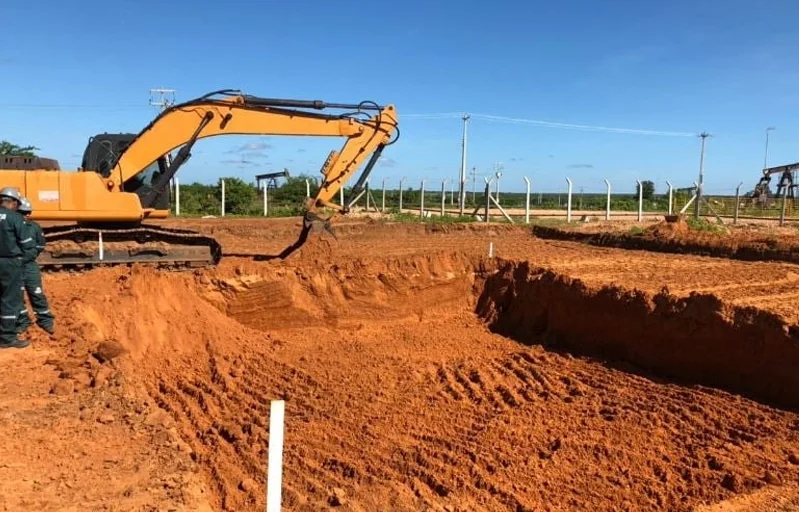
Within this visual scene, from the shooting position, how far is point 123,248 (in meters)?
10.3

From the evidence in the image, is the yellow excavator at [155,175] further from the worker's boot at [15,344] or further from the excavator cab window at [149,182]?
the worker's boot at [15,344]

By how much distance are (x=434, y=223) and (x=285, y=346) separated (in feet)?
41.8

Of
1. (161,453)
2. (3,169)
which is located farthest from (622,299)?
(3,169)

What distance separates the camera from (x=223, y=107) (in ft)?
34.3

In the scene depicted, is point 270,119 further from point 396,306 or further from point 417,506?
point 417,506

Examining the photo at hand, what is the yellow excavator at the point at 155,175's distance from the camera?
9.75m

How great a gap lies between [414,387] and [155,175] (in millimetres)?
6691

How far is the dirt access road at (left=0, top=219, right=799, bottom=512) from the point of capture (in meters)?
4.38

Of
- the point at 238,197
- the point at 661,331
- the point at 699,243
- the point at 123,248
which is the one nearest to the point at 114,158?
the point at 123,248

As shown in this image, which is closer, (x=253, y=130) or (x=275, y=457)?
(x=275, y=457)

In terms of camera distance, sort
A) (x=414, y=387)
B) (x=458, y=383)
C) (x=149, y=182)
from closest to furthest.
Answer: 1. (x=414, y=387)
2. (x=458, y=383)
3. (x=149, y=182)

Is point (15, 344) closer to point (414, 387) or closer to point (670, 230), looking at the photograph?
point (414, 387)

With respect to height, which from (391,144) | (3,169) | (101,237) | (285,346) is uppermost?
(391,144)

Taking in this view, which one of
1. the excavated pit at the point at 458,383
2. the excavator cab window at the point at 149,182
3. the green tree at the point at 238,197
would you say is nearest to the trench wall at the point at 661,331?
the excavated pit at the point at 458,383
